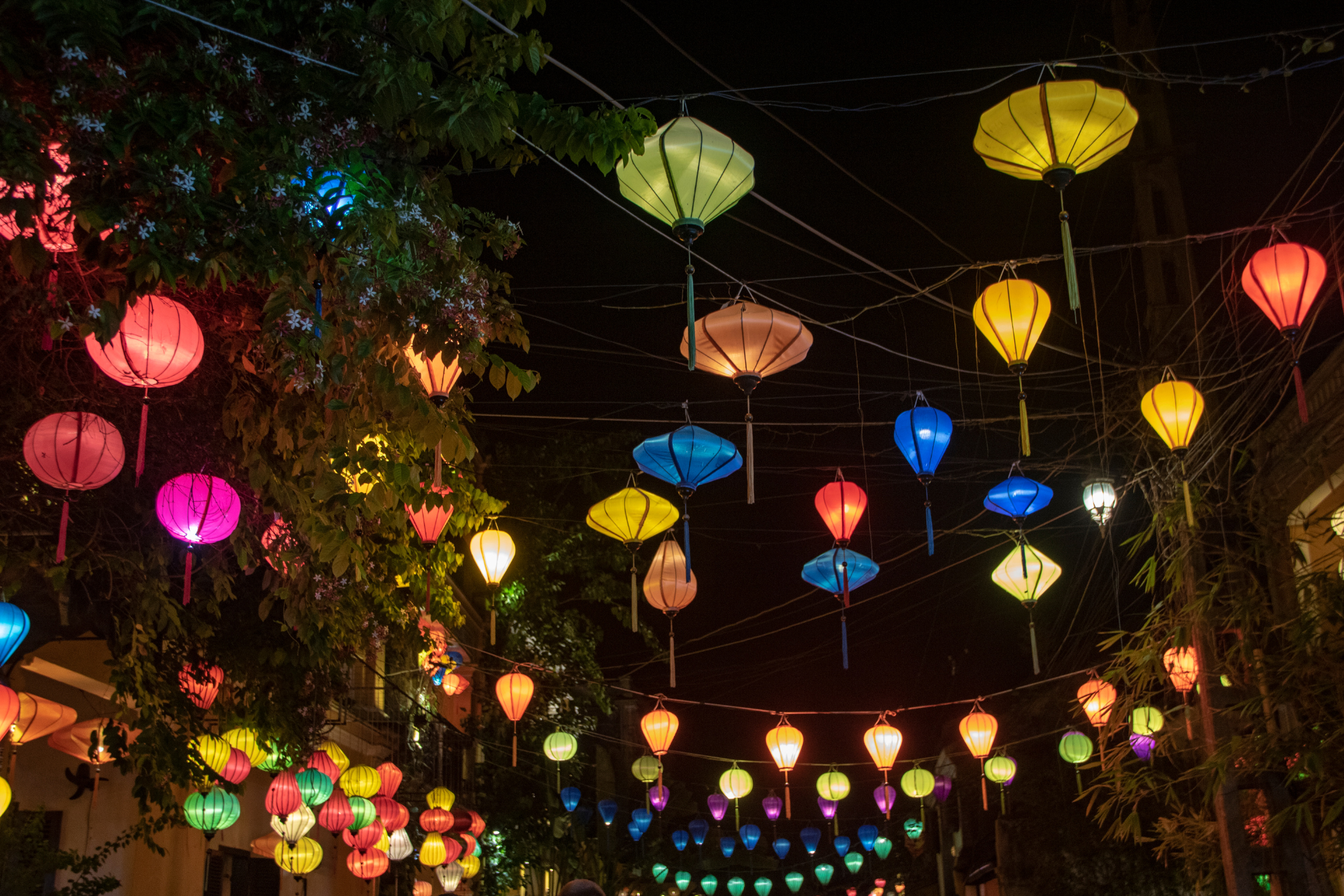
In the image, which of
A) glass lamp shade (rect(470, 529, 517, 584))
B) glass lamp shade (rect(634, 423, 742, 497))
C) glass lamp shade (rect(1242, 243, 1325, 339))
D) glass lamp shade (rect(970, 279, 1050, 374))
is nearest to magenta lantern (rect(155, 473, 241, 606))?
glass lamp shade (rect(634, 423, 742, 497))

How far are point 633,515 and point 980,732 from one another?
7603 mm

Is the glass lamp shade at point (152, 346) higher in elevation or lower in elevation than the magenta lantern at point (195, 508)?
higher

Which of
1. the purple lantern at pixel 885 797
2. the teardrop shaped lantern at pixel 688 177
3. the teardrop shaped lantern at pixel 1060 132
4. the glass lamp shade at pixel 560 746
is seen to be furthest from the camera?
the purple lantern at pixel 885 797

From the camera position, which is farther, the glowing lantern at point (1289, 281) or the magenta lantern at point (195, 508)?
the glowing lantern at point (1289, 281)

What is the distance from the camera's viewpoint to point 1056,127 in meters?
6.69

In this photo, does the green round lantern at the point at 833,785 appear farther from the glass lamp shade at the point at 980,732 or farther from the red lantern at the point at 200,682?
the red lantern at the point at 200,682

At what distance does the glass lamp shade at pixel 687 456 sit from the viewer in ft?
32.3

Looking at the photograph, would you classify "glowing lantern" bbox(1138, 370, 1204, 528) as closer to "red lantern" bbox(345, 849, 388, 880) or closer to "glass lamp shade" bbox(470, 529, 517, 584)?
"glass lamp shade" bbox(470, 529, 517, 584)

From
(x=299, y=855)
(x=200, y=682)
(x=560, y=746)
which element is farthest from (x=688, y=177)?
(x=560, y=746)

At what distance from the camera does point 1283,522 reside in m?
10.3

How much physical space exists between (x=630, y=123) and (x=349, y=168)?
4.22 ft

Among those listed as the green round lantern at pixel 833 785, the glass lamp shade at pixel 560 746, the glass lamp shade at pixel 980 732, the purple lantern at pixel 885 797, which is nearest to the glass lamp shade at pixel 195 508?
the glass lamp shade at pixel 980 732

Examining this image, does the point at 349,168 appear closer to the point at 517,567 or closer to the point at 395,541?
the point at 395,541

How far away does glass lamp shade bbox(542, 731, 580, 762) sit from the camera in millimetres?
18812
